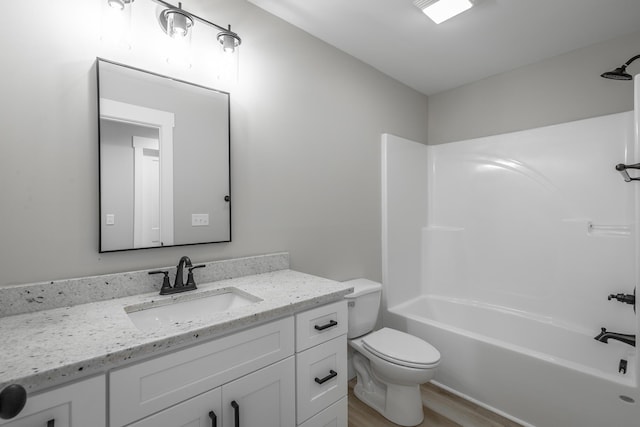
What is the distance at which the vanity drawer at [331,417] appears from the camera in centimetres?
127

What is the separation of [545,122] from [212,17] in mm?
2559

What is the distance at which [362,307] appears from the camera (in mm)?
2086

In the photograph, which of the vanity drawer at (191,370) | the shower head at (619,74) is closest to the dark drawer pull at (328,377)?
the vanity drawer at (191,370)

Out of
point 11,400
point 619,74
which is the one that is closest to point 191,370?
point 11,400

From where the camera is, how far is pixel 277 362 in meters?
1.14

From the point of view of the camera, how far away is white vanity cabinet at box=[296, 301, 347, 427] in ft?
4.01

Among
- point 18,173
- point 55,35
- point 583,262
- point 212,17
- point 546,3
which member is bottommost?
point 583,262

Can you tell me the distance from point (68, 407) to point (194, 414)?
1.11 ft

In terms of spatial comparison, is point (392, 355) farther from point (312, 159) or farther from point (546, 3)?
point (546, 3)

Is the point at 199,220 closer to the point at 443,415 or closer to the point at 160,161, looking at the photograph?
the point at 160,161

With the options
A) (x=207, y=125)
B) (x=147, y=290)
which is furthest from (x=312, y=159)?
(x=147, y=290)

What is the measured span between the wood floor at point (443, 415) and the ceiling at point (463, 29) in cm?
256

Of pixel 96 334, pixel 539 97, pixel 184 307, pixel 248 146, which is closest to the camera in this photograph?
pixel 96 334

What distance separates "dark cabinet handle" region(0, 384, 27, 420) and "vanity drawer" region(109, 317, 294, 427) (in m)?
→ 0.21
